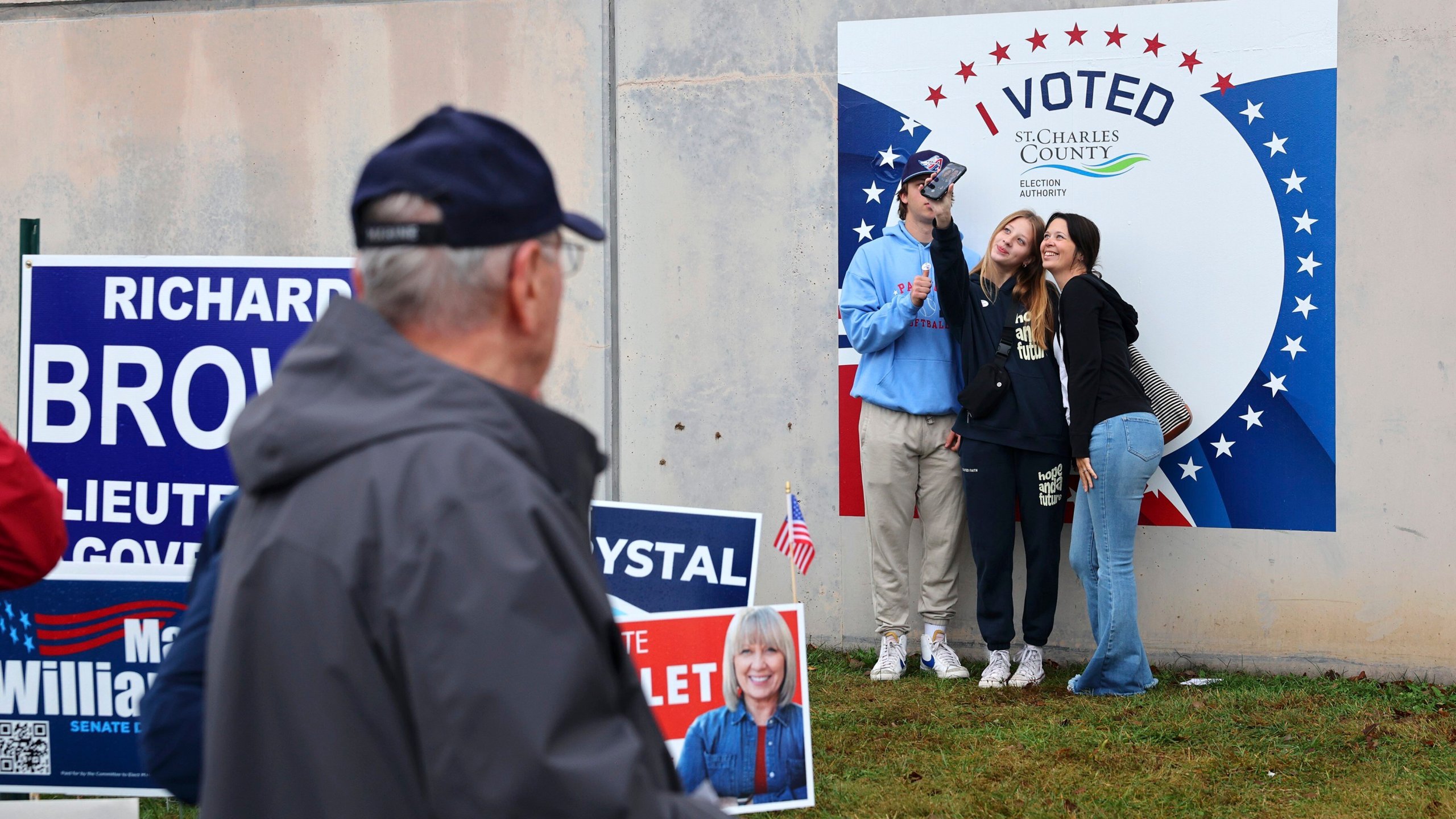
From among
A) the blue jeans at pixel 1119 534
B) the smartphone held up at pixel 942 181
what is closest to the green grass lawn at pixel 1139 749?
the blue jeans at pixel 1119 534

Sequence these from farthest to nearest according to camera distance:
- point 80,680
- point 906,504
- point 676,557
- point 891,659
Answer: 1. point 906,504
2. point 891,659
3. point 676,557
4. point 80,680

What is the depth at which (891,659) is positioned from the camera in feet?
19.1

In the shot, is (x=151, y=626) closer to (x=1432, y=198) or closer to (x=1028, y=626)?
(x=1028, y=626)

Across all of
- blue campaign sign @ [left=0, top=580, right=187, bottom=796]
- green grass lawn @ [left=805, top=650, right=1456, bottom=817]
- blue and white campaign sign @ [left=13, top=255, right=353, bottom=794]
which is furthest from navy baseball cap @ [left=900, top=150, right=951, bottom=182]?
blue campaign sign @ [left=0, top=580, right=187, bottom=796]

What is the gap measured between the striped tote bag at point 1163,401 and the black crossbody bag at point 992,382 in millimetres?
521

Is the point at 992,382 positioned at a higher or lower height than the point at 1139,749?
higher

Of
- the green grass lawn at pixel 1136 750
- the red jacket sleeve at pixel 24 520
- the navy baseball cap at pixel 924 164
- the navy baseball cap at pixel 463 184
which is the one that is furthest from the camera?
the navy baseball cap at pixel 924 164

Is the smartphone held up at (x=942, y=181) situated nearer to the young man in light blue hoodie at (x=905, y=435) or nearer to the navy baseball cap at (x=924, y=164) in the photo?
the navy baseball cap at (x=924, y=164)

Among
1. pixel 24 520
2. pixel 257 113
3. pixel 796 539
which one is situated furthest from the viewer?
pixel 257 113

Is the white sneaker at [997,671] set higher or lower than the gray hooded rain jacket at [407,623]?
lower

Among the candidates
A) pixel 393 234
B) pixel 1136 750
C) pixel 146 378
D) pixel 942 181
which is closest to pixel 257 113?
pixel 146 378

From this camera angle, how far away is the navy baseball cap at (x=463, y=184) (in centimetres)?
125

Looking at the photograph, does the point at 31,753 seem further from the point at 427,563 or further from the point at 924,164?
the point at 924,164

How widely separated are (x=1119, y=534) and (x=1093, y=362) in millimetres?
746
